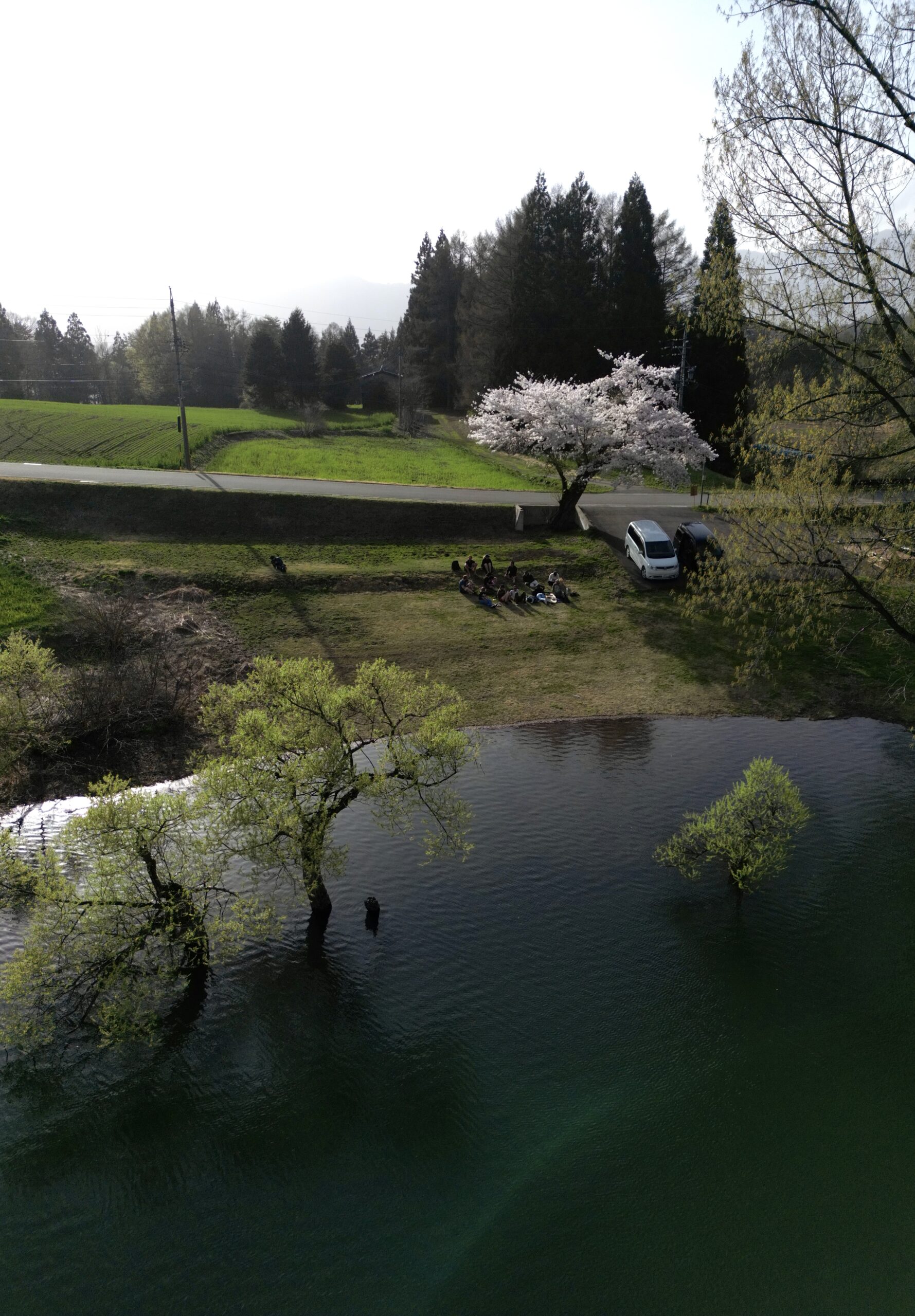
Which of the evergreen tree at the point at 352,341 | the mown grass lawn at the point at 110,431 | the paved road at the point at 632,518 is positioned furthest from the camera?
the evergreen tree at the point at 352,341

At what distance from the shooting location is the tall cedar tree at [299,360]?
77.1m

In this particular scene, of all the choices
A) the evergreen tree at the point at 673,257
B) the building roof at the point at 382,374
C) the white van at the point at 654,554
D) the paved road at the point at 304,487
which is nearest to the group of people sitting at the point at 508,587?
the white van at the point at 654,554

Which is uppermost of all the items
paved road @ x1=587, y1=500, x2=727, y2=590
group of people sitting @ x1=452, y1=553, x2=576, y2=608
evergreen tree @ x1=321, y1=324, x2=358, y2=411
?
evergreen tree @ x1=321, y1=324, x2=358, y2=411

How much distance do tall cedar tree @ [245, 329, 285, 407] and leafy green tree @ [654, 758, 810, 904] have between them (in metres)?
70.4

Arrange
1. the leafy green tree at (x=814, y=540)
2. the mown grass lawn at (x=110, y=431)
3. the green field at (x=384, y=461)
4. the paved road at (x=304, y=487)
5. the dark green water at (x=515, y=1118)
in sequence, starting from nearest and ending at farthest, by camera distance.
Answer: the dark green water at (x=515, y=1118)
the leafy green tree at (x=814, y=540)
the paved road at (x=304, y=487)
the green field at (x=384, y=461)
the mown grass lawn at (x=110, y=431)

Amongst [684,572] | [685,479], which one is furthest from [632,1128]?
[685,479]

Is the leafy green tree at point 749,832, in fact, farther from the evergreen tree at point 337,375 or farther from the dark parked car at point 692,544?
the evergreen tree at point 337,375

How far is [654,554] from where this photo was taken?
3344 cm

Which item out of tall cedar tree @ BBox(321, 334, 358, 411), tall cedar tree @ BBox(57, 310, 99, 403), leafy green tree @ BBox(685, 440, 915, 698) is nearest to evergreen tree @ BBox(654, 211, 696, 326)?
tall cedar tree @ BBox(321, 334, 358, 411)

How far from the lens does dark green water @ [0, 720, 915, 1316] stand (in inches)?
376

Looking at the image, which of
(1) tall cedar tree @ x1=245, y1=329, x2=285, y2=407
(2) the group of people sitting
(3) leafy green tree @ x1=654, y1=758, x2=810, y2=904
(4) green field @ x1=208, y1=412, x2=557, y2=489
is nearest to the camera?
(3) leafy green tree @ x1=654, y1=758, x2=810, y2=904

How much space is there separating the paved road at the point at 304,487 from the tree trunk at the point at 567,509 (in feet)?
10.3

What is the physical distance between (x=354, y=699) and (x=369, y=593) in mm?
16955

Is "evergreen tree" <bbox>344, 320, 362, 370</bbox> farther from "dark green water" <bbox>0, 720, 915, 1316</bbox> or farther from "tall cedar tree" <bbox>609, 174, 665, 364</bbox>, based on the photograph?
"dark green water" <bbox>0, 720, 915, 1316</bbox>
